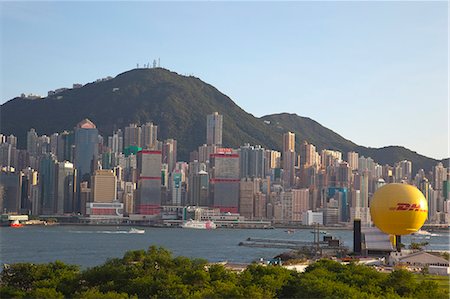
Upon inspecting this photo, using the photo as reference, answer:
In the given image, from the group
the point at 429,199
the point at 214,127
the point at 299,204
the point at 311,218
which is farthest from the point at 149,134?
the point at 429,199

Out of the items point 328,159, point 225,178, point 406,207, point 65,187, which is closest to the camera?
point 406,207

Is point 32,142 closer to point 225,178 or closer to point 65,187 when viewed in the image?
point 65,187

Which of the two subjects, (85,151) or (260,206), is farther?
(85,151)

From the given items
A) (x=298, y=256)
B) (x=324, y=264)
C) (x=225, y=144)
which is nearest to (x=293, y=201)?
(x=225, y=144)

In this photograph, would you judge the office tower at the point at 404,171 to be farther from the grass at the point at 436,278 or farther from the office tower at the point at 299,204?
the grass at the point at 436,278

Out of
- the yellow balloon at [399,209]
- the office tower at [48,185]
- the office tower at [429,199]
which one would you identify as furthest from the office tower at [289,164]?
the yellow balloon at [399,209]

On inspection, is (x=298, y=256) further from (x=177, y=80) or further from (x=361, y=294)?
(x=177, y=80)

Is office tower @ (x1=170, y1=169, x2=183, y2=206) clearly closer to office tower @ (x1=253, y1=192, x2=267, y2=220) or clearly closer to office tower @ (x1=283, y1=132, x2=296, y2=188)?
office tower @ (x1=253, y1=192, x2=267, y2=220)
